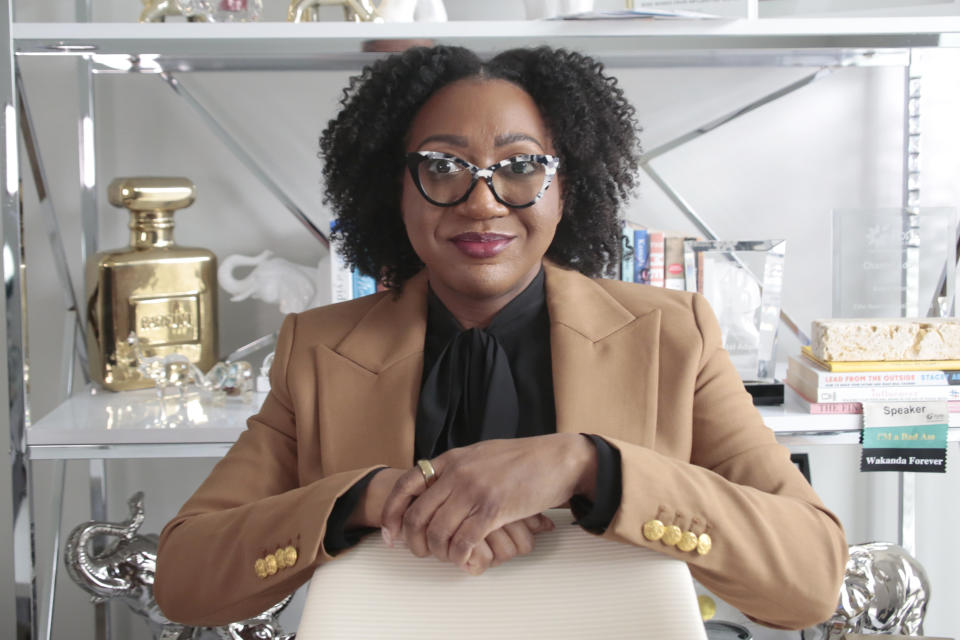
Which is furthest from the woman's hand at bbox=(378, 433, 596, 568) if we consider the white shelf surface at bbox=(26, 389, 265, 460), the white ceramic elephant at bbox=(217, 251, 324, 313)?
the white ceramic elephant at bbox=(217, 251, 324, 313)

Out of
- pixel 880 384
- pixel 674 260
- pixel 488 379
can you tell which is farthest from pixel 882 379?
pixel 488 379

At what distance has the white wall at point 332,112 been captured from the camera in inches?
66.8

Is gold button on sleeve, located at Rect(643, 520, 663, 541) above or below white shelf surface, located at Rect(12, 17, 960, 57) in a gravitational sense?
below

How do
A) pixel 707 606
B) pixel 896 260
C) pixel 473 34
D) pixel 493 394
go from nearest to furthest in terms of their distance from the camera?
pixel 493 394, pixel 473 34, pixel 896 260, pixel 707 606

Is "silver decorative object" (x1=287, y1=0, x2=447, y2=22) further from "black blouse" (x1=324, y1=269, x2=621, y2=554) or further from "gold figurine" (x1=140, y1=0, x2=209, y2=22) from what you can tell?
"black blouse" (x1=324, y1=269, x2=621, y2=554)

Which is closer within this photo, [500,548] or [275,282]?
[500,548]

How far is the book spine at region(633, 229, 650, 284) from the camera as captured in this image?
1513 mm

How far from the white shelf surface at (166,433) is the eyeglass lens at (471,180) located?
0.56m

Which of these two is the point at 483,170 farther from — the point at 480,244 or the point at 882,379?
the point at 882,379

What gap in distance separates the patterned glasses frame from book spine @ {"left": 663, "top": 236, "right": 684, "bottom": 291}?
587 millimetres

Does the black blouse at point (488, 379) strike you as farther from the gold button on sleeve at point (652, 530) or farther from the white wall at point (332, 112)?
the white wall at point (332, 112)

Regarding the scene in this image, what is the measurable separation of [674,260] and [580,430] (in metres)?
0.65

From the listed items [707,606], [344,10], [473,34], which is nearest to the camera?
[473,34]

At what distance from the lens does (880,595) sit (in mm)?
1357
